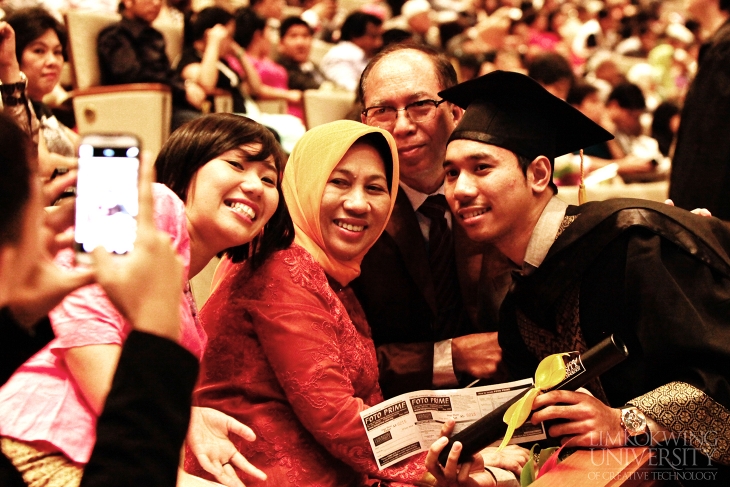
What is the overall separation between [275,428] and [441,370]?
0.61m

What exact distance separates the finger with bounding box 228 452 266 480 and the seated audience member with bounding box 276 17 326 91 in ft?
17.1

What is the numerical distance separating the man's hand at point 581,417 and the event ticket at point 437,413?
0.10 metres

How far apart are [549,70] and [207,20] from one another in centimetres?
238

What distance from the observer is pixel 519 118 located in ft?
7.08

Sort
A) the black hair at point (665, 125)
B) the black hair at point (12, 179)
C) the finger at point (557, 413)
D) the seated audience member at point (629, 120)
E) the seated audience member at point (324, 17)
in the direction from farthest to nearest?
the seated audience member at point (324, 17) < the seated audience member at point (629, 120) < the black hair at point (665, 125) < the finger at point (557, 413) < the black hair at point (12, 179)

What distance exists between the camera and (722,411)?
186 cm

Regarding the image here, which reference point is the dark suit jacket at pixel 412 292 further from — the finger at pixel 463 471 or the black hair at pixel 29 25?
the black hair at pixel 29 25

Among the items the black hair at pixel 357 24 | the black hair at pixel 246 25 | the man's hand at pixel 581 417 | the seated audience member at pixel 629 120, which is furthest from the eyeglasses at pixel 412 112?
the black hair at pixel 357 24

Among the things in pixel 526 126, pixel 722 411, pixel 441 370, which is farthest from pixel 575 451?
pixel 526 126

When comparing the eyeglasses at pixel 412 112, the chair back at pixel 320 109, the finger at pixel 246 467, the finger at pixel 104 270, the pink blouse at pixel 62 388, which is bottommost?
the finger at pixel 246 467

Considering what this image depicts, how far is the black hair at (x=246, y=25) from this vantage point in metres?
6.14

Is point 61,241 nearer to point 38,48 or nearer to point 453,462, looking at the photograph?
point 453,462

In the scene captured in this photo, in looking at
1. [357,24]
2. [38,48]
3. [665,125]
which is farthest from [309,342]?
[357,24]

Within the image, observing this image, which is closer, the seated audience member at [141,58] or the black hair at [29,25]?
the black hair at [29,25]
